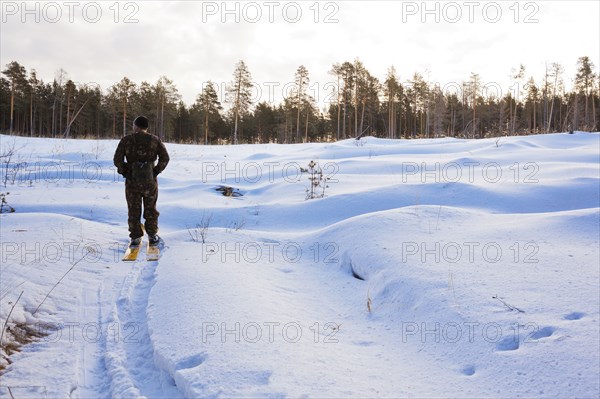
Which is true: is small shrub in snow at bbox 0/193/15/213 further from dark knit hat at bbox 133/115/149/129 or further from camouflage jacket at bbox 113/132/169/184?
dark knit hat at bbox 133/115/149/129

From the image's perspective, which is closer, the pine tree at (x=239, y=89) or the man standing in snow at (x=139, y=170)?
the man standing in snow at (x=139, y=170)

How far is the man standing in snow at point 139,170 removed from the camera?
564 centimetres

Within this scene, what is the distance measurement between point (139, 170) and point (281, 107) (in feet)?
182

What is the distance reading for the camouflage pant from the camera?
18.8ft

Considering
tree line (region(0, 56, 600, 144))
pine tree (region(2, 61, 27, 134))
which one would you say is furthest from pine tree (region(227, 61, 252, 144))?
pine tree (region(2, 61, 27, 134))

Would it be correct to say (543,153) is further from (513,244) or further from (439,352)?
(439,352)

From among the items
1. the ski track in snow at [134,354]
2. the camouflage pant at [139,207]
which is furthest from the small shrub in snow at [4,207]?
the ski track in snow at [134,354]

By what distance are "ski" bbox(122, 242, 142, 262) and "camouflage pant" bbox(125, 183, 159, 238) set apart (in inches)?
8.8

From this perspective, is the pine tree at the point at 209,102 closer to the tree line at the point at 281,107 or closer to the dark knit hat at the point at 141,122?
the tree line at the point at 281,107

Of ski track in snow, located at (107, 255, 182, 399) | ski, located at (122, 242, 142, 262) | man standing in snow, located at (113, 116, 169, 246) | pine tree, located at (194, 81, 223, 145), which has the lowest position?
ski track in snow, located at (107, 255, 182, 399)

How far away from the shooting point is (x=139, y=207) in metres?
5.83

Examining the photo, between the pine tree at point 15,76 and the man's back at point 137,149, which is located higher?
the pine tree at point 15,76

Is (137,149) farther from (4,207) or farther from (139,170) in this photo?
(4,207)

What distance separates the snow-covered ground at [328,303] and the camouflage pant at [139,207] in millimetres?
347
